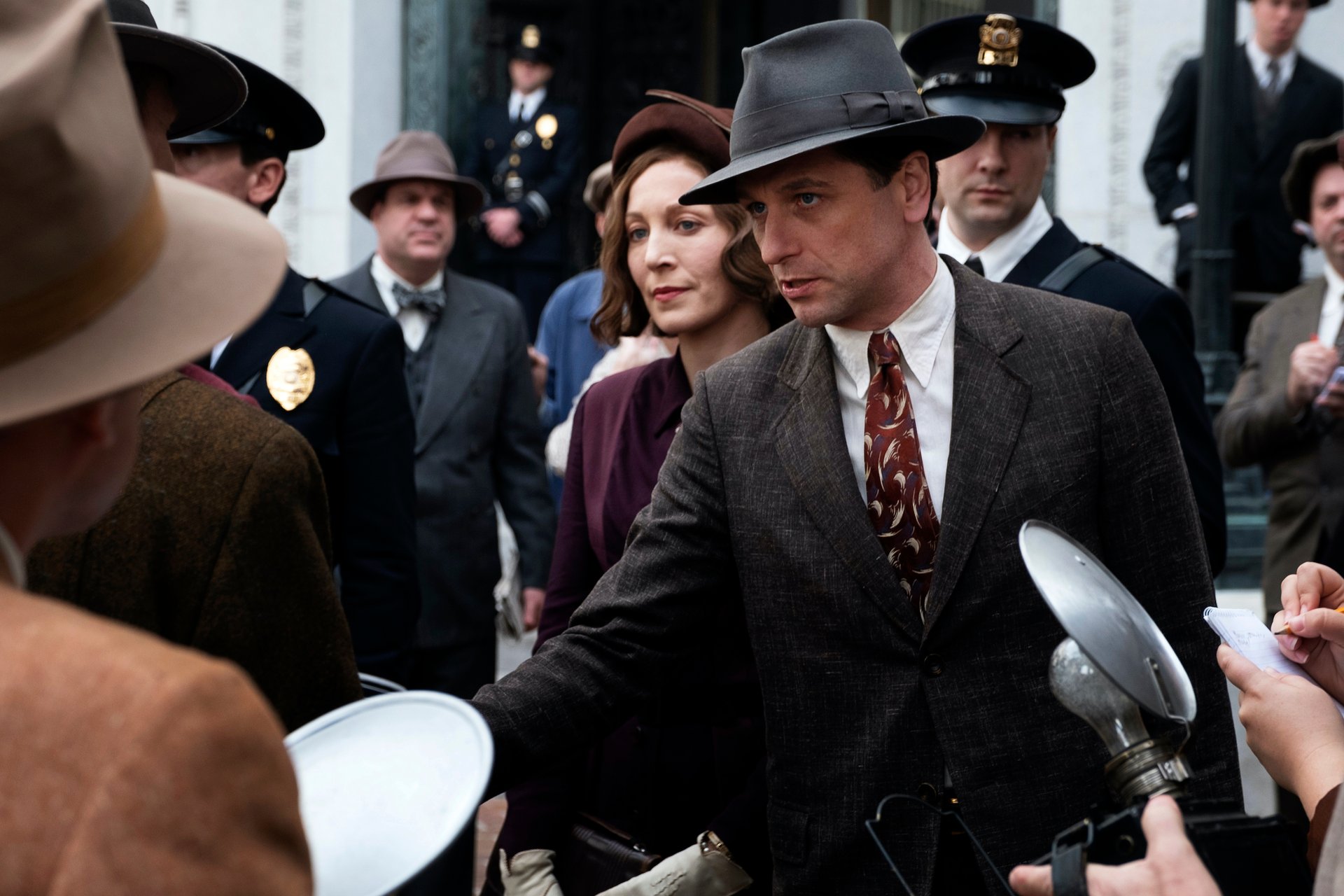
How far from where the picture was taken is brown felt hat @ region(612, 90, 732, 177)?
11.8 ft

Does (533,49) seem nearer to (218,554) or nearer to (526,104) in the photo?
(526,104)

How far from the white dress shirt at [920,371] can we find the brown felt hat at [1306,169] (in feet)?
10.6

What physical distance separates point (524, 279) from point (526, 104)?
114 centimetres

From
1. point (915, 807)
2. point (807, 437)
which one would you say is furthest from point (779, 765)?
point (807, 437)

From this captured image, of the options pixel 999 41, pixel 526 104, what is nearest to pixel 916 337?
pixel 999 41

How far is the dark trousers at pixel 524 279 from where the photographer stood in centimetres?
1039

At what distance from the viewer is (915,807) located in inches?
104

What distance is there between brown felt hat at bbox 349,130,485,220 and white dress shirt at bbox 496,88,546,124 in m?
3.77

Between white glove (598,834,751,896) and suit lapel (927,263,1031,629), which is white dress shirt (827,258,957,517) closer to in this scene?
suit lapel (927,263,1031,629)

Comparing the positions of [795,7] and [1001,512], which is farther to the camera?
[795,7]

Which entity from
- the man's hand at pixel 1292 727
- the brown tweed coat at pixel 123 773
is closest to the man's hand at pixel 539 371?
the man's hand at pixel 1292 727

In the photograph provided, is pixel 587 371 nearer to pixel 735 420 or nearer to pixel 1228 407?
pixel 1228 407

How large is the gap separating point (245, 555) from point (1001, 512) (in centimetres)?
122

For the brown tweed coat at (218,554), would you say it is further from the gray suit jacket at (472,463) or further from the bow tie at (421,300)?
the bow tie at (421,300)
